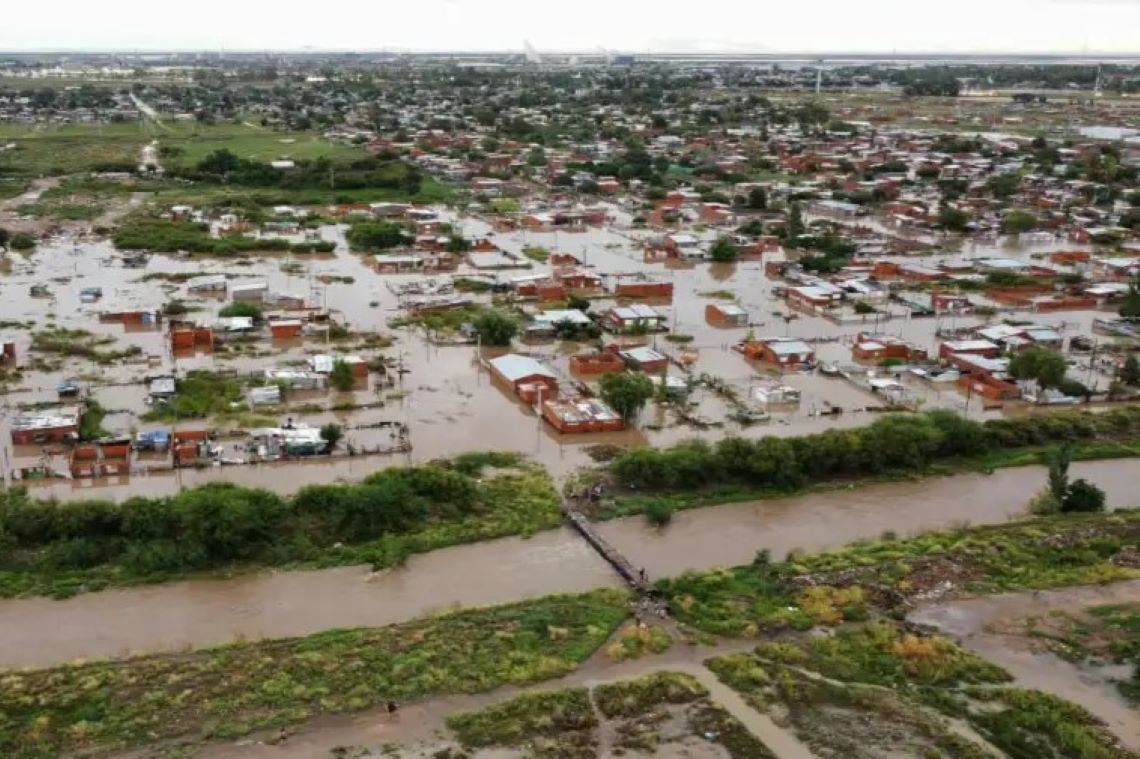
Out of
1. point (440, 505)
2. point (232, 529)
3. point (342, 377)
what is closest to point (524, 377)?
point (342, 377)

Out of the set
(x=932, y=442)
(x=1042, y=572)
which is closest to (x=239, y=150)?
(x=932, y=442)

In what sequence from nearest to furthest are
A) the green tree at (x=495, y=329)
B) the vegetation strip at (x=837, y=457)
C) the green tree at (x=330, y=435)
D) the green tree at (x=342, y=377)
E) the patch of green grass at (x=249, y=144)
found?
1. the vegetation strip at (x=837, y=457)
2. the green tree at (x=330, y=435)
3. the green tree at (x=342, y=377)
4. the green tree at (x=495, y=329)
5. the patch of green grass at (x=249, y=144)

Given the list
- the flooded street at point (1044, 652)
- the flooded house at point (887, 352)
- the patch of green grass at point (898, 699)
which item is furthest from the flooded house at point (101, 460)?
the flooded house at point (887, 352)

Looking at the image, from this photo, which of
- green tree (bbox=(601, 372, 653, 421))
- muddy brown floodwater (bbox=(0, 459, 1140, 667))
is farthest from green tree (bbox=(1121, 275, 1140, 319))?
green tree (bbox=(601, 372, 653, 421))

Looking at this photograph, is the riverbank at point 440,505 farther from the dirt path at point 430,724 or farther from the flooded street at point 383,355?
the dirt path at point 430,724

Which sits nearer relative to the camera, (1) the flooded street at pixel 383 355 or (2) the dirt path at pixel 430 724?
(2) the dirt path at pixel 430 724

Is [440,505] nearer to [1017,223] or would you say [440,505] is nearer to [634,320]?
[634,320]

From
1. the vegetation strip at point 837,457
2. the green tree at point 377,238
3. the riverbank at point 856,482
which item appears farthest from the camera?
the green tree at point 377,238
